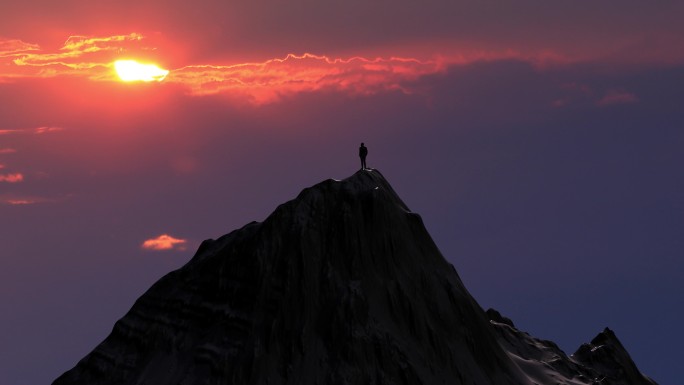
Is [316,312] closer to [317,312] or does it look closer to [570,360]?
[317,312]

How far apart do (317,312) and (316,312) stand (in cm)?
Answer: 9

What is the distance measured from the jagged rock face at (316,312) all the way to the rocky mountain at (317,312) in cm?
12

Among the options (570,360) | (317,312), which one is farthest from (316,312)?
(570,360)

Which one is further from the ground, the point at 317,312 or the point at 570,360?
the point at 570,360

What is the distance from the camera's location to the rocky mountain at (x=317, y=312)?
463ft

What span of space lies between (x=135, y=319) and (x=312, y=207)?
19964 millimetres

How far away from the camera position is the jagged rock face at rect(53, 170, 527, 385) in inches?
5551

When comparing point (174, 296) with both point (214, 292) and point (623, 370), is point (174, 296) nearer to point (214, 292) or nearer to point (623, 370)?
point (214, 292)

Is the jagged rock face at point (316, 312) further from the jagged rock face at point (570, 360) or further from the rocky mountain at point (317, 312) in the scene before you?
the jagged rock face at point (570, 360)

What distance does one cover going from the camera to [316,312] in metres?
143

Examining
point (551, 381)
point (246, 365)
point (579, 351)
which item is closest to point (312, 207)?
point (246, 365)

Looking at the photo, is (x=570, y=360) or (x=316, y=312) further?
(x=570, y=360)

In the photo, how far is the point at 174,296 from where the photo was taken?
149 metres

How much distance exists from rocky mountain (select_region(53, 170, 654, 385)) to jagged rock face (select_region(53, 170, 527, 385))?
12 cm
